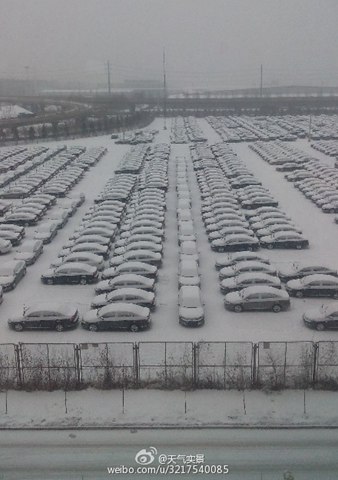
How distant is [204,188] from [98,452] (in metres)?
27.3

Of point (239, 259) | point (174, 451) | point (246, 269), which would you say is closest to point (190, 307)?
point (246, 269)

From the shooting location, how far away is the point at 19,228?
93.1ft

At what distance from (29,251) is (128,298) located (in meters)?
7.95

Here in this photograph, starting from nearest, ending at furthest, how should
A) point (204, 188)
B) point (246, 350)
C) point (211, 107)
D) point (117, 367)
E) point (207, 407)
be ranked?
point (207, 407)
point (117, 367)
point (246, 350)
point (204, 188)
point (211, 107)

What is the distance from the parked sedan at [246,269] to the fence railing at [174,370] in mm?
5895

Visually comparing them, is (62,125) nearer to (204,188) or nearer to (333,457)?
(204,188)

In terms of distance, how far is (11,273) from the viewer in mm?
22297

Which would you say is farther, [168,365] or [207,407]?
[168,365]

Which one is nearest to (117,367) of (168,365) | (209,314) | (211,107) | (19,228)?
(168,365)

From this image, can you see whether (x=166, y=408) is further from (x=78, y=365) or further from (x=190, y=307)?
(x=190, y=307)

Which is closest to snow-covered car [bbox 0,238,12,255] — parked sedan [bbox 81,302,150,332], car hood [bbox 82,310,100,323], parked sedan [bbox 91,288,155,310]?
parked sedan [bbox 91,288,155,310]

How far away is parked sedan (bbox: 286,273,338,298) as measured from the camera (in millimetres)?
20484

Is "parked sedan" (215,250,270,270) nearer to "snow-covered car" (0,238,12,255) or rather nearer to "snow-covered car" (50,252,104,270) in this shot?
"snow-covered car" (50,252,104,270)

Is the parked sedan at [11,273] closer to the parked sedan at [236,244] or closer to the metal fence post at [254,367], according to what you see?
the parked sedan at [236,244]
